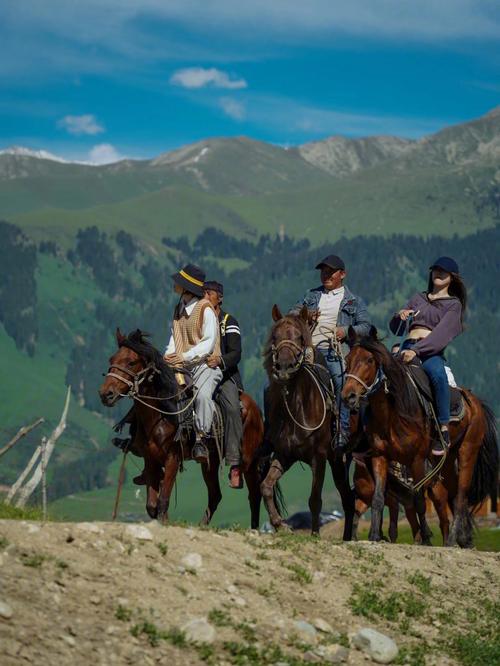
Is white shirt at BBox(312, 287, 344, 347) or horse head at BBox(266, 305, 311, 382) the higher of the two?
white shirt at BBox(312, 287, 344, 347)

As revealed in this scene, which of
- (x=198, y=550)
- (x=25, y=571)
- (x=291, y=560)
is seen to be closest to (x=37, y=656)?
(x=25, y=571)

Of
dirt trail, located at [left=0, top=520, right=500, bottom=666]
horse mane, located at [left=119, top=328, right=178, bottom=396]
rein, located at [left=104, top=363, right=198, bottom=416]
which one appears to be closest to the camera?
dirt trail, located at [left=0, top=520, right=500, bottom=666]

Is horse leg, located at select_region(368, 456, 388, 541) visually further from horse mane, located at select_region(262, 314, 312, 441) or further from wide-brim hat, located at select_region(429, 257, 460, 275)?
wide-brim hat, located at select_region(429, 257, 460, 275)

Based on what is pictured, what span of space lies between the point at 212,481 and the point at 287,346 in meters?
3.58

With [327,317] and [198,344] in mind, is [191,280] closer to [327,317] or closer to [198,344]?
[198,344]

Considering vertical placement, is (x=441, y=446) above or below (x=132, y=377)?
below

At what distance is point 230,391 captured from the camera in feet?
68.7

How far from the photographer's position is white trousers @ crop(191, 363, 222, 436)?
797 inches

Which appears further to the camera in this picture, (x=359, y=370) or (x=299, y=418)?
(x=299, y=418)

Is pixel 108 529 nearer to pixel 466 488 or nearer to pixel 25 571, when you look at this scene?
pixel 25 571

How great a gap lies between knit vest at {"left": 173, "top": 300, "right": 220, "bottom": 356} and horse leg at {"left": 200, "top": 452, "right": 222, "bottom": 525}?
1873 millimetres

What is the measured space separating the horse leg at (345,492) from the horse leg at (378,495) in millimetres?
1948

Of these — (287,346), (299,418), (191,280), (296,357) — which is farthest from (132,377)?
(299,418)

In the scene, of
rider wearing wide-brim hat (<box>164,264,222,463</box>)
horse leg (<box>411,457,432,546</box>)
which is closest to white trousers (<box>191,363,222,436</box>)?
rider wearing wide-brim hat (<box>164,264,222,463</box>)
